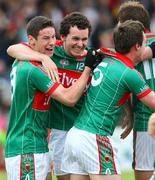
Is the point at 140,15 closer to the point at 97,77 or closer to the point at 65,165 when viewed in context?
the point at 97,77

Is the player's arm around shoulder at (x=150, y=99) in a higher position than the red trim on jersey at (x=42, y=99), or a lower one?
lower

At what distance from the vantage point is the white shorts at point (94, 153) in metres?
7.86

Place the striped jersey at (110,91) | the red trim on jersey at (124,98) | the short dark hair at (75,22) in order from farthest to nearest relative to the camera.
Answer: the short dark hair at (75,22) → the red trim on jersey at (124,98) → the striped jersey at (110,91)

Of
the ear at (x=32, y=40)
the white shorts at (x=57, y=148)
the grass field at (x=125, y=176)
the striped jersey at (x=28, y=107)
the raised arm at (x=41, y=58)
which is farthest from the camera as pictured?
the grass field at (x=125, y=176)

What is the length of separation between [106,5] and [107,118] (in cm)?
1182

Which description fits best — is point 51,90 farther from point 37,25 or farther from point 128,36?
point 128,36

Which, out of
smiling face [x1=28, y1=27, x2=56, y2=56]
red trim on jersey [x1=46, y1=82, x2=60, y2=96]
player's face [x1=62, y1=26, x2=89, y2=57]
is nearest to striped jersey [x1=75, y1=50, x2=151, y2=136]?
red trim on jersey [x1=46, y1=82, x2=60, y2=96]

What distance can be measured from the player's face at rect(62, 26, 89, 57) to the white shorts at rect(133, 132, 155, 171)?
1136mm

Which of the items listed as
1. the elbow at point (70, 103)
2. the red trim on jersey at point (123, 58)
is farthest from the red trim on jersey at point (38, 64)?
the red trim on jersey at point (123, 58)

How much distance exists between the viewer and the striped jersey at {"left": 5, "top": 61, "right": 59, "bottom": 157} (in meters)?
8.05

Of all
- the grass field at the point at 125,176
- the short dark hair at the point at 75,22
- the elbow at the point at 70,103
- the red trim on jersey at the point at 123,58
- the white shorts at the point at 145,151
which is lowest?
the white shorts at the point at 145,151

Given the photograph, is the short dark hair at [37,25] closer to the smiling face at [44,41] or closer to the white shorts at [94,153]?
the smiling face at [44,41]

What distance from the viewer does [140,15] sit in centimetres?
853

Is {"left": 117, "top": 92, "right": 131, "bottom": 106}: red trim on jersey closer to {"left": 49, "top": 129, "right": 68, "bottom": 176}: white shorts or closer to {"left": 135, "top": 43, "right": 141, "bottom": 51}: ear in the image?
{"left": 135, "top": 43, "right": 141, "bottom": 51}: ear
